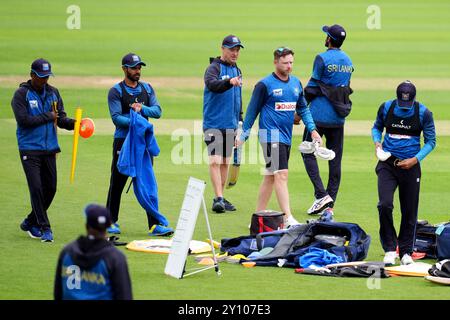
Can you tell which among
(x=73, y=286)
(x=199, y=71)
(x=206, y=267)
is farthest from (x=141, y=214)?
(x=199, y=71)

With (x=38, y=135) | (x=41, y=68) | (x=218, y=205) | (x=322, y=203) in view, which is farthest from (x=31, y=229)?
(x=322, y=203)

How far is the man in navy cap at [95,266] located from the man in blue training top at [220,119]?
7.93 m

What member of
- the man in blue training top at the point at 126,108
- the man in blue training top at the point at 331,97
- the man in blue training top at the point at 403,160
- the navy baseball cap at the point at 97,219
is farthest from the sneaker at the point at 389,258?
the navy baseball cap at the point at 97,219

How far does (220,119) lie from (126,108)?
213 cm

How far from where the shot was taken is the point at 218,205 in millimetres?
16766

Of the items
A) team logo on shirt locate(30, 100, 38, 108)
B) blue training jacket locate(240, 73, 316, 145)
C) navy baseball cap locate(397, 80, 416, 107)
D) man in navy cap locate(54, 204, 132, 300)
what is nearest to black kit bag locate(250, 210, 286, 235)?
blue training jacket locate(240, 73, 316, 145)

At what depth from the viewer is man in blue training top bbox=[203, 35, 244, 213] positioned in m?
16.8

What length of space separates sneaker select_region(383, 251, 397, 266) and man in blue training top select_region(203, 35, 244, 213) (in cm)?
393

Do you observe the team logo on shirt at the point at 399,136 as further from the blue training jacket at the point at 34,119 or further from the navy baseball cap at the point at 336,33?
the blue training jacket at the point at 34,119

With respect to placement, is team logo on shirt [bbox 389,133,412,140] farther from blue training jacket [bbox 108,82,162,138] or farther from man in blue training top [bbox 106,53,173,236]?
blue training jacket [bbox 108,82,162,138]

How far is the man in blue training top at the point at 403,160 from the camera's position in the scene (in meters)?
13.3

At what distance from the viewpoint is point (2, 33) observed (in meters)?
43.0
